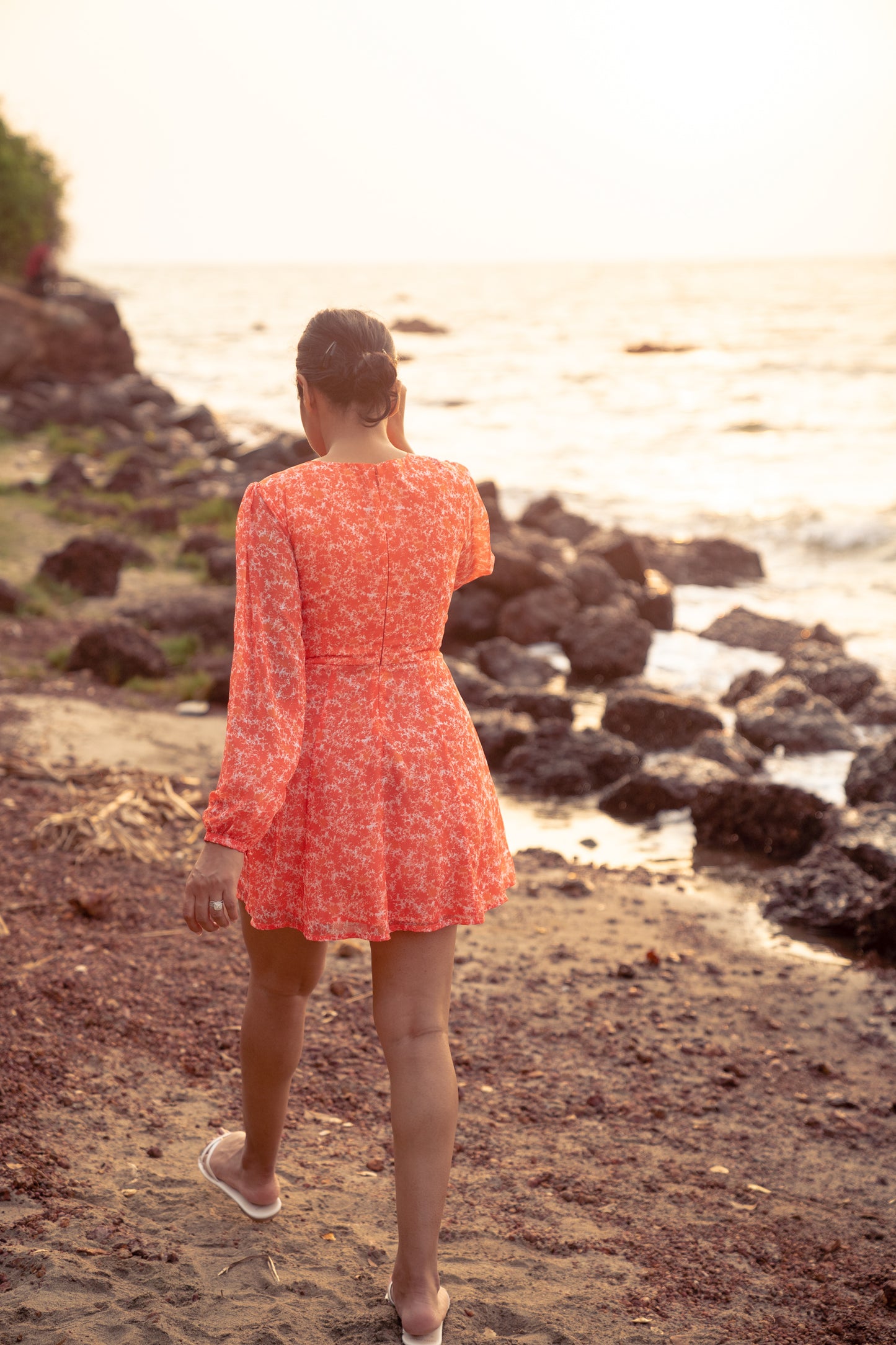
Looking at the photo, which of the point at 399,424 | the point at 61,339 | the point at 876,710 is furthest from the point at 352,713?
the point at 61,339

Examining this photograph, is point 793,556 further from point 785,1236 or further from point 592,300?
point 592,300

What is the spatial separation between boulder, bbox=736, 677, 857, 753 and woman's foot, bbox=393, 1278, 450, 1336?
6.19 m

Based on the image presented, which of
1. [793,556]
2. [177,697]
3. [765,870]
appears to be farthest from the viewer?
[793,556]

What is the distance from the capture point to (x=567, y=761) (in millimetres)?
7223

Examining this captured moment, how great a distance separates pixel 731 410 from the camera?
101 ft

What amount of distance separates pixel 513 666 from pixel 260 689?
24.5 feet

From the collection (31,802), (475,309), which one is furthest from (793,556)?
(475,309)

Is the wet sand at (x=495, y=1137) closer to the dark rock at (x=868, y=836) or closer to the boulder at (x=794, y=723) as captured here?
the dark rock at (x=868, y=836)

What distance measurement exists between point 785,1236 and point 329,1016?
1.67 m

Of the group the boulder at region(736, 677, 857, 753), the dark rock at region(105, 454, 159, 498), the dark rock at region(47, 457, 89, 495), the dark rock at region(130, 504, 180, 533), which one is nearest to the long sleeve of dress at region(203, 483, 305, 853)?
the boulder at region(736, 677, 857, 753)

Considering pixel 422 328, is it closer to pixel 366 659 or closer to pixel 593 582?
pixel 593 582

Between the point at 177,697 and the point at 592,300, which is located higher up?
the point at 592,300

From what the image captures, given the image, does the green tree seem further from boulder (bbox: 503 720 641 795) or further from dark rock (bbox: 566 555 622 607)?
boulder (bbox: 503 720 641 795)

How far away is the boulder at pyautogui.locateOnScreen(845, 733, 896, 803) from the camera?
7.04 m
